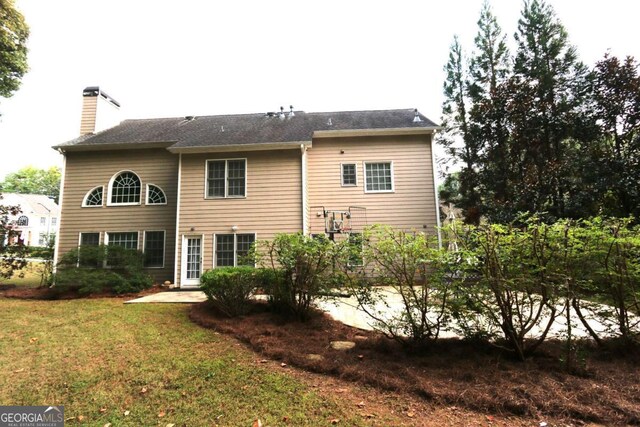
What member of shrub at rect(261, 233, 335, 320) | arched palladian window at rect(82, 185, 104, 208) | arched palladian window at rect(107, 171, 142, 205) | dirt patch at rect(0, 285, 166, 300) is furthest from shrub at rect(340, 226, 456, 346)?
arched palladian window at rect(82, 185, 104, 208)

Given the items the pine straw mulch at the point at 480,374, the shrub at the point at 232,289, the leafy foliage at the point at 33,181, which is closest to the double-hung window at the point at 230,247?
the shrub at the point at 232,289

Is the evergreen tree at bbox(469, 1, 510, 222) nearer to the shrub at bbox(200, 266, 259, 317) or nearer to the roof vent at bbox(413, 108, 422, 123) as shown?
the roof vent at bbox(413, 108, 422, 123)

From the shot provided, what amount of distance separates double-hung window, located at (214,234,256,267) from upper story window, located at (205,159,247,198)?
160 centimetres

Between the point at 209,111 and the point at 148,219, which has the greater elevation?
the point at 209,111

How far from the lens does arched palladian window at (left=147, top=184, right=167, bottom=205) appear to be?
11484 mm

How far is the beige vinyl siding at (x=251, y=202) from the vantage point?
1045 cm

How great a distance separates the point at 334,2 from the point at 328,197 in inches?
252

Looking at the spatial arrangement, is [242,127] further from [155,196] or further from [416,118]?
[416,118]

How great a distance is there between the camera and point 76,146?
11523mm

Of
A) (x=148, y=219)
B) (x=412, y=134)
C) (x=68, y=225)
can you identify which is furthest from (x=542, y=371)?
(x=68, y=225)

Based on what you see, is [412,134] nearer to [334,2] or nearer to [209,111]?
[334,2]

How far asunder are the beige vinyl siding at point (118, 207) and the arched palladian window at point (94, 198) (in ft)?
0.51

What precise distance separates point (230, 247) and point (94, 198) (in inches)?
254

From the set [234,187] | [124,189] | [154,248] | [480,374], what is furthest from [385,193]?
[124,189]
